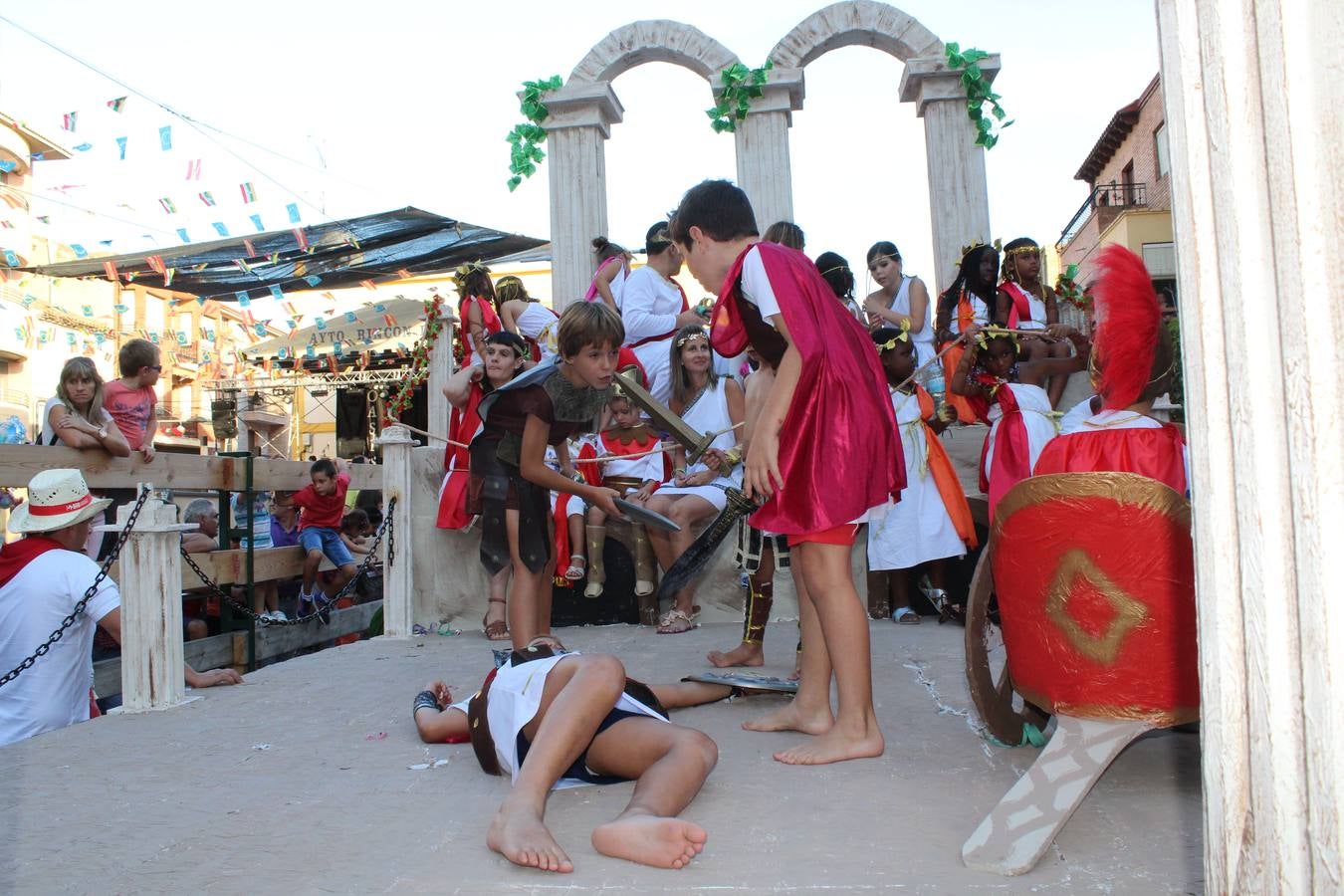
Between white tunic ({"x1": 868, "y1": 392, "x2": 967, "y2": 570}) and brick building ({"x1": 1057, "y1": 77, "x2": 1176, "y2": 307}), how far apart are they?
61.7 feet

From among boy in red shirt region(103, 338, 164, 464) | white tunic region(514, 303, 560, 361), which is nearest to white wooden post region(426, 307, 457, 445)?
white tunic region(514, 303, 560, 361)

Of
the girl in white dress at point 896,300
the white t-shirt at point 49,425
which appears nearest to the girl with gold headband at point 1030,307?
the girl in white dress at point 896,300

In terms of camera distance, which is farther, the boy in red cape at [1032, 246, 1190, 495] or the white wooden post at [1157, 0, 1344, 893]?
the boy in red cape at [1032, 246, 1190, 495]

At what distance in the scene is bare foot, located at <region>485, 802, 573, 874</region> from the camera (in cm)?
188

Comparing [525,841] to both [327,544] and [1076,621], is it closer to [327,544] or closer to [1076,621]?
[1076,621]

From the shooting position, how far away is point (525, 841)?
1925 mm

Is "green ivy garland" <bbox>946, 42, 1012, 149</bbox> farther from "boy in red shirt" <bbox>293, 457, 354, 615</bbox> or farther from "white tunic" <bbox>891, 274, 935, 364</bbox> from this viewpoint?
"boy in red shirt" <bbox>293, 457, 354, 615</bbox>

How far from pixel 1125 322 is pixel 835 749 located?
54.7 inches

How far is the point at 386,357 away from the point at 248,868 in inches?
538

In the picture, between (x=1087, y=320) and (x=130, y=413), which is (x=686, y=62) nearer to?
(x=1087, y=320)

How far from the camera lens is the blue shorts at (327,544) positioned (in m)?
7.10

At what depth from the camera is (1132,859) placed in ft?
6.21

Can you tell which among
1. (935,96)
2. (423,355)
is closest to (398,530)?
(423,355)

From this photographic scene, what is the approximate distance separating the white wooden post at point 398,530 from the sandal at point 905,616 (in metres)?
2.68
